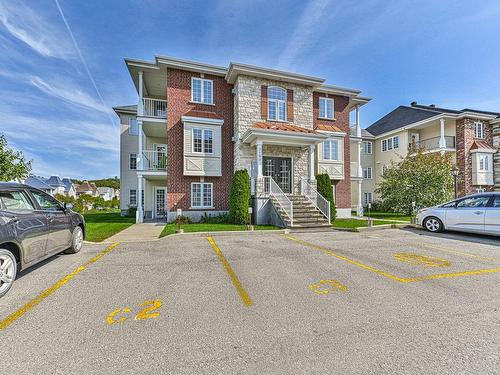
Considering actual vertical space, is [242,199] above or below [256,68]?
below

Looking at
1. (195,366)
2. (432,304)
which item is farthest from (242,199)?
(195,366)

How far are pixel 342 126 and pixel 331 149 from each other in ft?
7.73

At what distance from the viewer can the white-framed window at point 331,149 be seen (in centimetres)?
1695

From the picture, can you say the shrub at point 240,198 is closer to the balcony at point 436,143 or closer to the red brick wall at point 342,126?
the red brick wall at point 342,126

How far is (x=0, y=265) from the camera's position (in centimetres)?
388

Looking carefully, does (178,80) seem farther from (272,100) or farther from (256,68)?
(272,100)

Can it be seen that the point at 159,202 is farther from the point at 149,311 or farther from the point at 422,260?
the point at 422,260

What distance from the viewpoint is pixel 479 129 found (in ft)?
75.8

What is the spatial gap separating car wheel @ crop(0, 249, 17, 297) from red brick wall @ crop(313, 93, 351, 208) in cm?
1674

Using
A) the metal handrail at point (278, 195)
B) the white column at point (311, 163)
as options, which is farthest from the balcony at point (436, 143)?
the metal handrail at point (278, 195)

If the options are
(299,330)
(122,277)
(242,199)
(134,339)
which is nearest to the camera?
(134,339)

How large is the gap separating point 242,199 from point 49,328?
9.58 metres

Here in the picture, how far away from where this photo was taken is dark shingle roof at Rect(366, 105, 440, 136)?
2413cm

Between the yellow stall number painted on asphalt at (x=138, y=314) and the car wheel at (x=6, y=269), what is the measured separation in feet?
6.96
